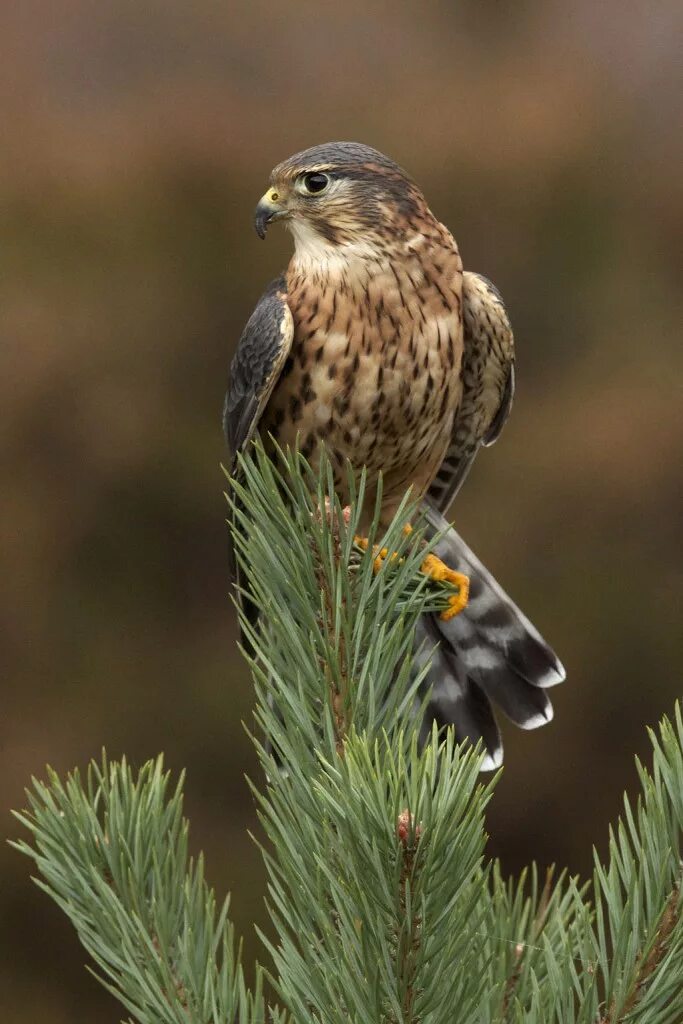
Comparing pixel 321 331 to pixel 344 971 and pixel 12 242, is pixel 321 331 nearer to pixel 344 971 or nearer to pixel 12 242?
pixel 344 971

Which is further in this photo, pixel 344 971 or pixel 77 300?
pixel 77 300

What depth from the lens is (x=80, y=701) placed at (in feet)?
14.3

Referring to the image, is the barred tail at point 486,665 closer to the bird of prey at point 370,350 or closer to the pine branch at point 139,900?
the bird of prey at point 370,350

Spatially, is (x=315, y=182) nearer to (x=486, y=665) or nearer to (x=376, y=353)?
(x=376, y=353)

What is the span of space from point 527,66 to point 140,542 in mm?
2211

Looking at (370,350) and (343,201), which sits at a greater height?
(343,201)

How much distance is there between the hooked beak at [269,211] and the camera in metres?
2.04

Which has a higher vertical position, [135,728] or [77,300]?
[77,300]

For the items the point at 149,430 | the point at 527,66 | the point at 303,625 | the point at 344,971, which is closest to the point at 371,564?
the point at 303,625

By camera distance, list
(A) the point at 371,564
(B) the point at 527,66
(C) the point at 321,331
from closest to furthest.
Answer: (A) the point at 371,564, (C) the point at 321,331, (B) the point at 527,66

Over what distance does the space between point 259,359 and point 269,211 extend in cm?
25

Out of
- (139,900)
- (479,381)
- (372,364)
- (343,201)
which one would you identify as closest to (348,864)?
(139,900)

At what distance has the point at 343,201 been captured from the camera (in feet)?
6.57

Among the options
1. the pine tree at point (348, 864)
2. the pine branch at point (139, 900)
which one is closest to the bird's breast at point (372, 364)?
the pine tree at point (348, 864)
